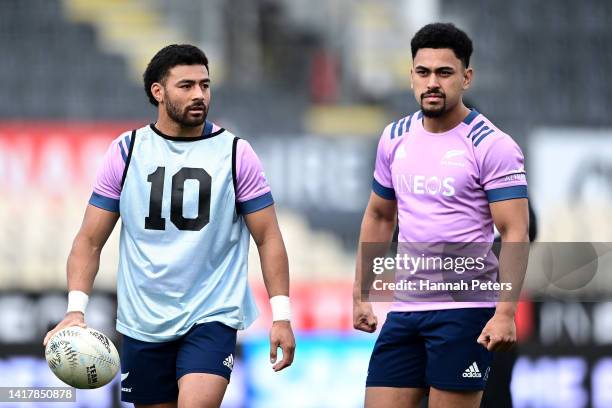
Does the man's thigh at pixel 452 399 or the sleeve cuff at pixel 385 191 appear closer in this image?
the man's thigh at pixel 452 399

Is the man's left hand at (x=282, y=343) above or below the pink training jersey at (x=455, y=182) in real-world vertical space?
below

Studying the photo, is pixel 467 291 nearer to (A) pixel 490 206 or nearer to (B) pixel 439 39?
(A) pixel 490 206

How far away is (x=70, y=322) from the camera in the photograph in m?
5.36

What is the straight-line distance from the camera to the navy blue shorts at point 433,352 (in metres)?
5.23

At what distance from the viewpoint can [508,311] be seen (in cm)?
505

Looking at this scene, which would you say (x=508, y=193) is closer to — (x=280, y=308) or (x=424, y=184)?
(x=424, y=184)

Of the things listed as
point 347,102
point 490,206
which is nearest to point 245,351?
point 490,206

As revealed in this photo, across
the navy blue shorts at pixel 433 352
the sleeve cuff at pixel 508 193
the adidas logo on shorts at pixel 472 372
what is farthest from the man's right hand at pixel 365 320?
the sleeve cuff at pixel 508 193

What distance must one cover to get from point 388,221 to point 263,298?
17.3 feet

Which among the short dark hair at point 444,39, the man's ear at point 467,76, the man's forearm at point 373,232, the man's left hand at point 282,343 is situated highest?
the short dark hair at point 444,39

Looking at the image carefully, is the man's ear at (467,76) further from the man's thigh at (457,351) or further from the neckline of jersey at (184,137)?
the neckline of jersey at (184,137)

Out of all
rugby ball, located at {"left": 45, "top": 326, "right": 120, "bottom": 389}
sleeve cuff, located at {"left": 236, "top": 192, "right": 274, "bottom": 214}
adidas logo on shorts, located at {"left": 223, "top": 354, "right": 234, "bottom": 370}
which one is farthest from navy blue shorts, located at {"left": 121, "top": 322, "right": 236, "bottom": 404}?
sleeve cuff, located at {"left": 236, "top": 192, "right": 274, "bottom": 214}

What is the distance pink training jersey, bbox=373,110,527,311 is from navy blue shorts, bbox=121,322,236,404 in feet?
2.46

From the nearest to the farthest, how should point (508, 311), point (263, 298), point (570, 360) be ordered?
point (508, 311) < point (570, 360) < point (263, 298)
